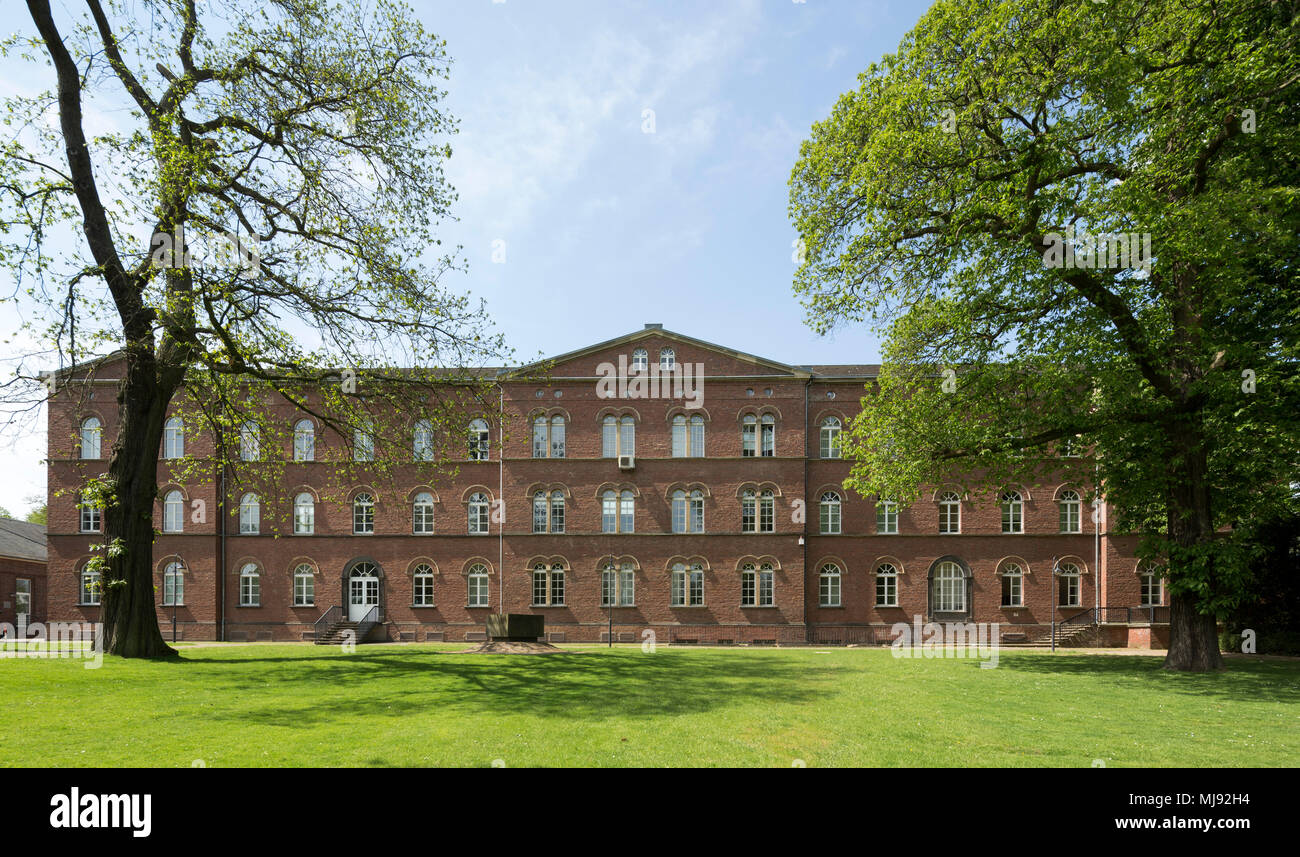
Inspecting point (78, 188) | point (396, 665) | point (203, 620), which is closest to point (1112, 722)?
point (396, 665)

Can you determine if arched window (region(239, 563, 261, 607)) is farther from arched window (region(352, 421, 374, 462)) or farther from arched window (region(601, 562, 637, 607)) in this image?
arched window (region(352, 421, 374, 462))

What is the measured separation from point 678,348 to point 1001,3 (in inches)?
745

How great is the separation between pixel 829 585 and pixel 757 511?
473cm

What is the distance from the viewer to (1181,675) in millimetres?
16391

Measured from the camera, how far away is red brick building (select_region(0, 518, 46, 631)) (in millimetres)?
38375

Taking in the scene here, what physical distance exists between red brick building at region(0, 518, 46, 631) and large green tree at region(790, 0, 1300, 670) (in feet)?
153

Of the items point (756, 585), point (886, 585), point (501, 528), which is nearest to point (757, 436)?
point (756, 585)

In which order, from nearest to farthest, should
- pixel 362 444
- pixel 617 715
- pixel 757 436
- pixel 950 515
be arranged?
1. pixel 617 715
2. pixel 362 444
3. pixel 950 515
4. pixel 757 436

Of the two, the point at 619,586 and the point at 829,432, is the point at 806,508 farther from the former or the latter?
the point at 619,586

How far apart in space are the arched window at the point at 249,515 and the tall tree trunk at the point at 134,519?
16516 mm

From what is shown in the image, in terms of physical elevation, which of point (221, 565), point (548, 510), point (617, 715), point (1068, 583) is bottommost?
point (1068, 583)

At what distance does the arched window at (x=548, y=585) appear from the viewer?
3102 centimetres

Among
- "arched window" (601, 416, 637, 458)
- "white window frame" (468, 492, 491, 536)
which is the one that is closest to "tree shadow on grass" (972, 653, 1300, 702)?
"arched window" (601, 416, 637, 458)

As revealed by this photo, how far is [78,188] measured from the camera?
568 inches
